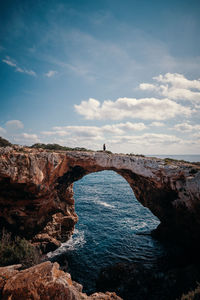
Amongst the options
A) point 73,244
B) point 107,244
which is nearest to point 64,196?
point 73,244

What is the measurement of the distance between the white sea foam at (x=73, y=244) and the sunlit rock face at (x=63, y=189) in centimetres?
73

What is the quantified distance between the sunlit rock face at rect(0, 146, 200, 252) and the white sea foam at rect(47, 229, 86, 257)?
2.39ft

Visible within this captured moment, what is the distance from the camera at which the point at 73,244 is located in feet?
68.0

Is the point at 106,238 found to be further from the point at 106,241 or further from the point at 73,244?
the point at 73,244

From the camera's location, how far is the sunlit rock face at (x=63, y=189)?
1391 centimetres

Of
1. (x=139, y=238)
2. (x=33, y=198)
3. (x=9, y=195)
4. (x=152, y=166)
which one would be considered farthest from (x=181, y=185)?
(x=9, y=195)

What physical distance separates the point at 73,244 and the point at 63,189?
801 centimetres

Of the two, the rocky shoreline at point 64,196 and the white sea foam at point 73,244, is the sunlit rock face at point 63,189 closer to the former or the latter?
the rocky shoreline at point 64,196

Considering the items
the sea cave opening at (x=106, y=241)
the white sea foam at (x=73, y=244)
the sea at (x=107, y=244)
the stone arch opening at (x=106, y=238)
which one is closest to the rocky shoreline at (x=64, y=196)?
the white sea foam at (x=73, y=244)

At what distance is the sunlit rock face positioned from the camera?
13914 millimetres

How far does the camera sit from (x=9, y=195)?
50.1ft

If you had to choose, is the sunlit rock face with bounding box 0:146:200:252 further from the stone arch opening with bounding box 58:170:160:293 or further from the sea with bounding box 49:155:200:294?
the stone arch opening with bounding box 58:170:160:293

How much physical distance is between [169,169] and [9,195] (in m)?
17.2

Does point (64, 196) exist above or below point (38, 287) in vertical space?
below
